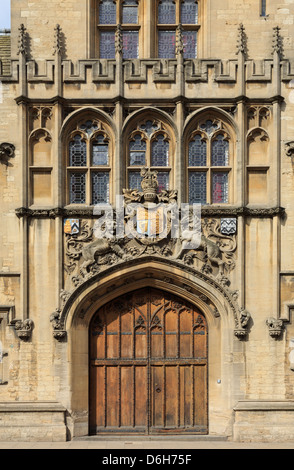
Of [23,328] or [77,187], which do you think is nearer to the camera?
[23,328]

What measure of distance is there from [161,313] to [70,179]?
4036 mm

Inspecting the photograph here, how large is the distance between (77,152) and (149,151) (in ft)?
5.90

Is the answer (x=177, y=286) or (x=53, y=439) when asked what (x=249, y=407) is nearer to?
(x=177, y=286)

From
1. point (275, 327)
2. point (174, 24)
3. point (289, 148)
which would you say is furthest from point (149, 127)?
point (275, 327)

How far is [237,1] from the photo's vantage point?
18734 mm

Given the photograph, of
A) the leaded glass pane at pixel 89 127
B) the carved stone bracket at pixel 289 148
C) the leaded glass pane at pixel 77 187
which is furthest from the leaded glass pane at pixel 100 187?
the carved stone bracket at pixel 289 148

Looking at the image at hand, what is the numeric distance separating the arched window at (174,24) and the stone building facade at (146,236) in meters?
0.70

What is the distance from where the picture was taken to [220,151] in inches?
719

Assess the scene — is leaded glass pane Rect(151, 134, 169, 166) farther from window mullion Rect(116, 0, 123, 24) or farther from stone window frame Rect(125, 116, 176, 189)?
window mullion Rect(116, 0, 123, 24)

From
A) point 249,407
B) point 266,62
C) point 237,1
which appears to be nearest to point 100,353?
point 249,407

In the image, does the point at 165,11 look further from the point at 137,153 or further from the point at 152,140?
the point at 137,153

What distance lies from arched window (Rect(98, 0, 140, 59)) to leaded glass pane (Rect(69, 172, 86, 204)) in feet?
11.0

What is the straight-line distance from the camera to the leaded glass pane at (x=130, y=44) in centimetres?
1911

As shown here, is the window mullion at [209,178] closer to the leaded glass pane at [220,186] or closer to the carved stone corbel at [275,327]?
the leaded glass pane at [220,186]
